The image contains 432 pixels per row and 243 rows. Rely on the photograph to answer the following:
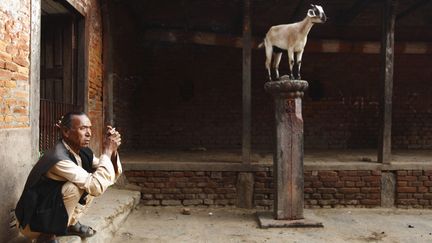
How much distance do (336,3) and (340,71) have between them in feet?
5.16

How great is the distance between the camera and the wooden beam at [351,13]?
7802mm

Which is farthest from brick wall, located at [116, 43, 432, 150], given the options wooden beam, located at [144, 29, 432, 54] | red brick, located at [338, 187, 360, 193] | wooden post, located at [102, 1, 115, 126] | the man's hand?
the man's hand

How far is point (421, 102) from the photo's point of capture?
941 centimetres

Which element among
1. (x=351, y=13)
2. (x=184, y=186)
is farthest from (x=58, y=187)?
(x=351, y=13)

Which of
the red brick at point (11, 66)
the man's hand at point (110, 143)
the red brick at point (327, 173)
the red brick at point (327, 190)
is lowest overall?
the red brick at point (327, 190)

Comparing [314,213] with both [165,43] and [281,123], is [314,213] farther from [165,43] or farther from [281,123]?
[165,43]

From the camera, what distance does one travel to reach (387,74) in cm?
628

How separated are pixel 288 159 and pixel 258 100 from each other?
164 inches

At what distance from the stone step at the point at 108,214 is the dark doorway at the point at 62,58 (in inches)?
48.8

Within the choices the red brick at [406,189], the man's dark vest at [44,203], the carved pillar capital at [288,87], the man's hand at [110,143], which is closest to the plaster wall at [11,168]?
the man's dark vest at [44,203]

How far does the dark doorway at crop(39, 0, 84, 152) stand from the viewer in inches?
202

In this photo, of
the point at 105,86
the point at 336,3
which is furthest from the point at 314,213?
the point at 336,3

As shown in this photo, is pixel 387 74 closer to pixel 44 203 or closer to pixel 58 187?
pixel 58 187

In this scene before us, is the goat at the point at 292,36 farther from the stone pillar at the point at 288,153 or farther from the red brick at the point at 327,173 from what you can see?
the red brick at the point at 327,173
